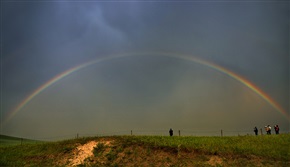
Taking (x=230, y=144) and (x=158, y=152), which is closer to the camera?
(x=158, y=152)

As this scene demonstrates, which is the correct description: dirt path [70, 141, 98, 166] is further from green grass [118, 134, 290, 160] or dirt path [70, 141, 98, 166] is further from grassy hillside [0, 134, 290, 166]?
green grass [118, 134, 290, 160]

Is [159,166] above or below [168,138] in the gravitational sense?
below

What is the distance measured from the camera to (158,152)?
120ft

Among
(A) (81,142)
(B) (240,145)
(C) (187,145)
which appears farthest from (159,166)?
(A) (81,142)

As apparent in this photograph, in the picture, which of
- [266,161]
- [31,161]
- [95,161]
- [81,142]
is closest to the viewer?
[266,161]

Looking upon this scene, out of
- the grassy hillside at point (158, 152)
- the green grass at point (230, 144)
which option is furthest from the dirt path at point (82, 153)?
the green grass at point (230, 144)

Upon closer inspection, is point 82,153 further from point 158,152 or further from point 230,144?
point 230,144

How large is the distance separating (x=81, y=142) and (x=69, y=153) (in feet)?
9.69

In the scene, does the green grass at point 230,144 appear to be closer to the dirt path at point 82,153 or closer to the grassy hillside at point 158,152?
the grassy hillside at point 158,152

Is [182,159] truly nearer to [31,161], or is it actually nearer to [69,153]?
[69,153]

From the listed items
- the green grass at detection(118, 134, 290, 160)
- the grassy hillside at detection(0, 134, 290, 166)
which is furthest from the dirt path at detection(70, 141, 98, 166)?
the green grass at detection(118, 134, 290, 160)

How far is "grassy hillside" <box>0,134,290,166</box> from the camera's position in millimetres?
33719

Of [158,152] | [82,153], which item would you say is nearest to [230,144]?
[158,152]

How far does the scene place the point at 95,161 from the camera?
120 feet
